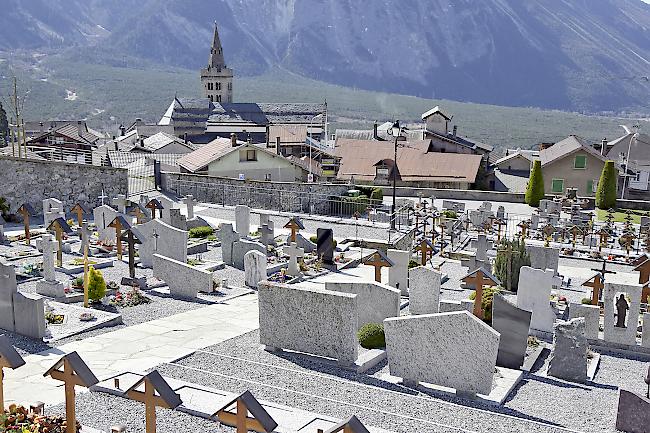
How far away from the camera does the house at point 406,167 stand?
48375 mm

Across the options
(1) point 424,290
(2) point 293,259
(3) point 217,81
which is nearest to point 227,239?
(2) point 293,259

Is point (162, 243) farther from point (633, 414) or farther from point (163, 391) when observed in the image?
point (633, 414)

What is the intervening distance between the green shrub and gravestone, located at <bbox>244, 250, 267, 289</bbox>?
22.8ft

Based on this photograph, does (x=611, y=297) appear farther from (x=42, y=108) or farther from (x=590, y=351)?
(x=42, y=108)

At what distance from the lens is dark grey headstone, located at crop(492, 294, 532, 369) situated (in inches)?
547

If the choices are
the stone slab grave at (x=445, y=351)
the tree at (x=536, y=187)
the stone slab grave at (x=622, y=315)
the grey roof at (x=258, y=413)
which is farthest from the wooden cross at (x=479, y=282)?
the tree at (x=536, y=187)

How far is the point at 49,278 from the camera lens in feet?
60.0

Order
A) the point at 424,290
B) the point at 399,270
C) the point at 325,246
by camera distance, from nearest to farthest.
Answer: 1. the point at 424,290
2. the point at 399,270
3. the point at 325,246

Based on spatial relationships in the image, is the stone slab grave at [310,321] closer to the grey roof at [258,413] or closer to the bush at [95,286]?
the bush at [95,286]

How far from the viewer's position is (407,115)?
19838 centimetres

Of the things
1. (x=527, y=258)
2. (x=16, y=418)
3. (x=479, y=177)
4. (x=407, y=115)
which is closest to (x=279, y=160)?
(x=479, y=177)

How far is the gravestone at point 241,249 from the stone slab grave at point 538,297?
27.1 feet

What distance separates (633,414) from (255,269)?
11.2 meters

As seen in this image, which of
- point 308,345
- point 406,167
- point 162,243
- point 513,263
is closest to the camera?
point 308,345
